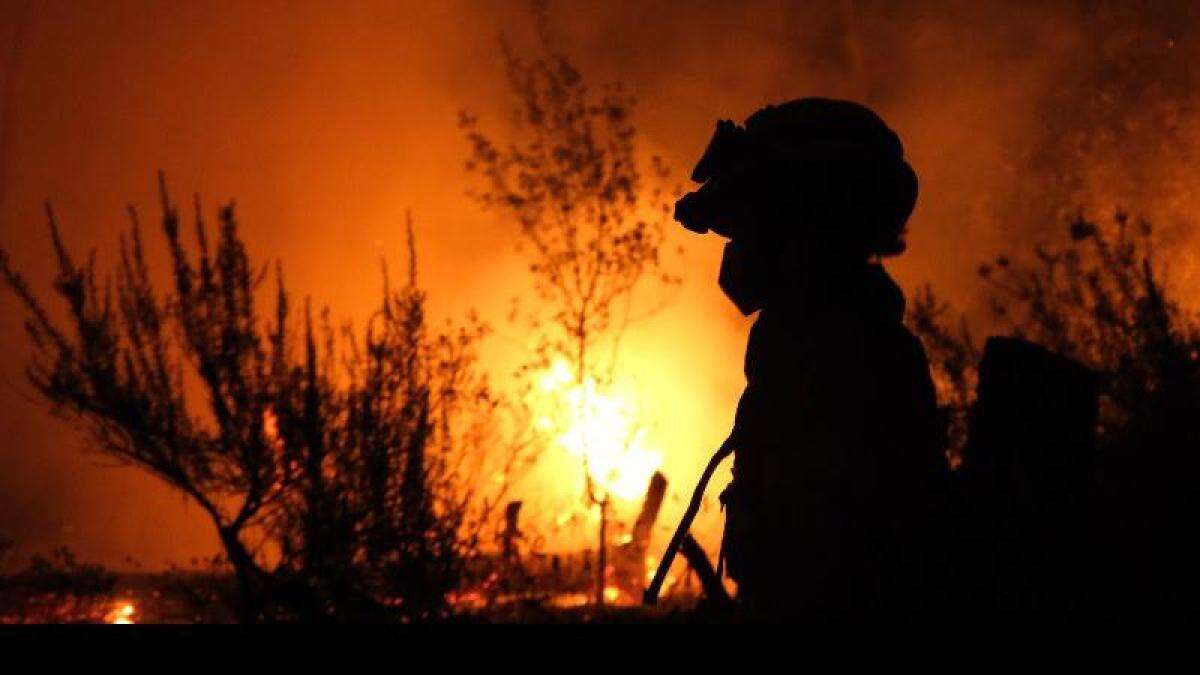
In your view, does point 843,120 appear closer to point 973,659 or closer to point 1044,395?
point 1044,395

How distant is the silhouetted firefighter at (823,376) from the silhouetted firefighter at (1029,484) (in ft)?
0.85

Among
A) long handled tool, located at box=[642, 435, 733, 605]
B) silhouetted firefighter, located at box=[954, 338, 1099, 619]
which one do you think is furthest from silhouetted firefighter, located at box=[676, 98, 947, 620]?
silhouetted firefighter, located at box=[954, 338, 1099, 619]

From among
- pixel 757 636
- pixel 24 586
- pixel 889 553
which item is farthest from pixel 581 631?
pixel 24 586

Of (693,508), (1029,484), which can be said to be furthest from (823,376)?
(1029,484)

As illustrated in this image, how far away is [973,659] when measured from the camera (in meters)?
1.29

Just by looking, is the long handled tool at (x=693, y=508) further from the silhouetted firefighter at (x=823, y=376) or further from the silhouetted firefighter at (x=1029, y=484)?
the silhouetted firefighter at (x=1029, y=484)

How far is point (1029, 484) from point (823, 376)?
817 mm

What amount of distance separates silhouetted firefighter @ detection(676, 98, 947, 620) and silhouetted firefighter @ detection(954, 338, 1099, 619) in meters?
0.26

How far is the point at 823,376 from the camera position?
209cm

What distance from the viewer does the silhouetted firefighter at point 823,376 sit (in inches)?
79.7

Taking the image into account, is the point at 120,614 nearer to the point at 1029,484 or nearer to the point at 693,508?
the point at 693,508

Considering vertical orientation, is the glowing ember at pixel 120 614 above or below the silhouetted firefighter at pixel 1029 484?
below

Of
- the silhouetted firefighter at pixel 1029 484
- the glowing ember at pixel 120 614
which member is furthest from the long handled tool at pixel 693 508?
the glowing ember at pixel 120 614

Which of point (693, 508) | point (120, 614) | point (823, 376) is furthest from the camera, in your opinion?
point (120, 614)
